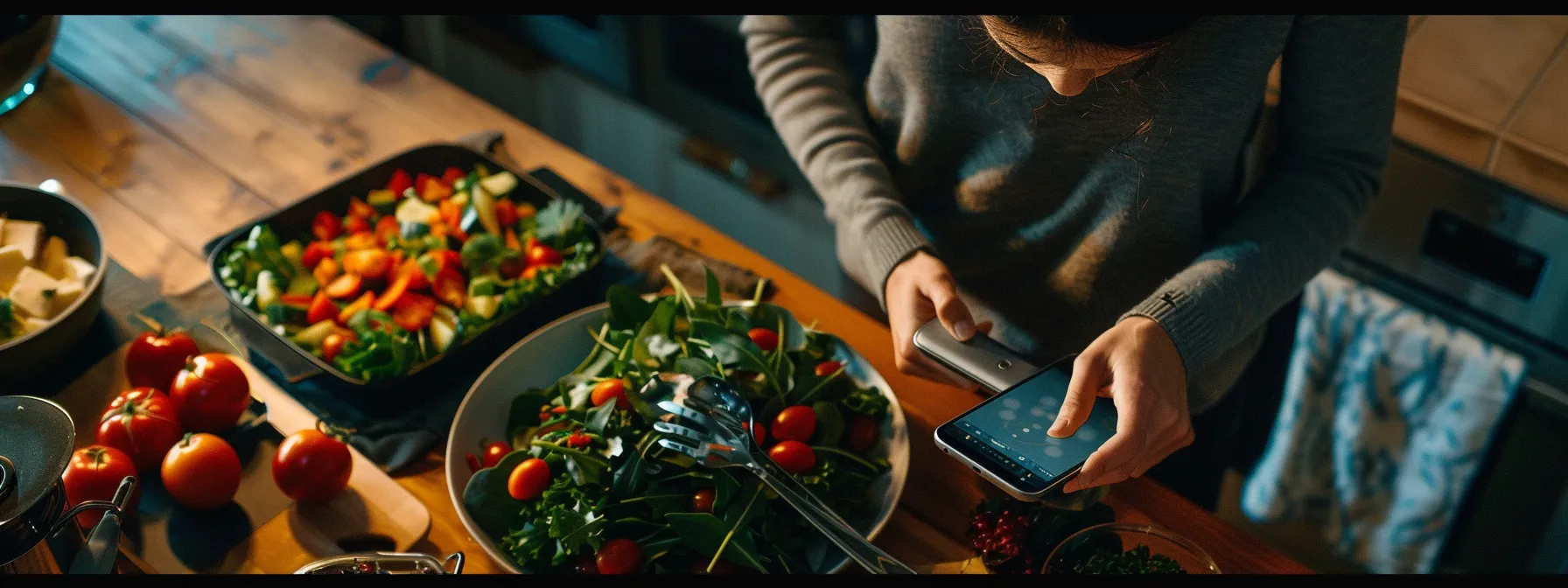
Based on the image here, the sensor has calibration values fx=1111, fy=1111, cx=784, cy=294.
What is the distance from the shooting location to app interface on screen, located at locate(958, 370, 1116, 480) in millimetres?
837

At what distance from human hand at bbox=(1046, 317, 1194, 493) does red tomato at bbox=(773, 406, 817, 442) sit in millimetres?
221

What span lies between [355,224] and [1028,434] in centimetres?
80

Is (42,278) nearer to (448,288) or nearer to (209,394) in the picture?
(209,394)

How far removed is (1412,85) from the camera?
4.69 feet

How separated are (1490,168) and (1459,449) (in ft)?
1.24

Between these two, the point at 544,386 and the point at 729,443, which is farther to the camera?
the point at 544,386

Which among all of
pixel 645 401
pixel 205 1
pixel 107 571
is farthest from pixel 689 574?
pixel 205 1

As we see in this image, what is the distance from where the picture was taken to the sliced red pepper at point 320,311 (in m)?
1.14

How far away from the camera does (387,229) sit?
4.07 ft

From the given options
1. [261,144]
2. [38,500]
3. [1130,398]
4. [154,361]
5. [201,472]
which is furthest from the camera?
[261,144]

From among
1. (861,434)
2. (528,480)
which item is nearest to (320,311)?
(528,480)

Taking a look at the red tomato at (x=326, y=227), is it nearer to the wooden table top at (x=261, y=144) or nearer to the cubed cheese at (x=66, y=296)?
the wooden table top at (x=261, y=144)

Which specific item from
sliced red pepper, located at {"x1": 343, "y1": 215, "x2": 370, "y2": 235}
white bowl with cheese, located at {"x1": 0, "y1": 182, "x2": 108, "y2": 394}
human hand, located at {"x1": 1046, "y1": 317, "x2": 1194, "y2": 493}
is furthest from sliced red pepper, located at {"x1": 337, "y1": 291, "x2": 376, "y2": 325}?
human hand, located at {"x1": 1046, "y1": 317, "x2": 1194, "y2": 493}

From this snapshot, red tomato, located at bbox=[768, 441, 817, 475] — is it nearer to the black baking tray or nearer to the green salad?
the green salad
